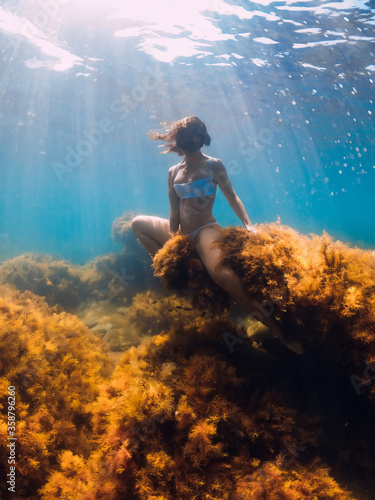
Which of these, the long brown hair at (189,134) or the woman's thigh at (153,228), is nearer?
the long brown hair at (189,134)

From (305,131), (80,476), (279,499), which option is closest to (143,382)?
(80,476)

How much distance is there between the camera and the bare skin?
3.19m

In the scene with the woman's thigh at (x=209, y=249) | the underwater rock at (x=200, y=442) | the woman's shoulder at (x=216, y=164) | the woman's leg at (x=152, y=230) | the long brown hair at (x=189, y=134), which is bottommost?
the underwater rock at (x=200, y=442)

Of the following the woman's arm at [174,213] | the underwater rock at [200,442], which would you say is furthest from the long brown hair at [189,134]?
the underwater rock at [200,442]

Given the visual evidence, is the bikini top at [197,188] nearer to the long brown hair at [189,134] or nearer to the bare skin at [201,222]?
the bare skin at [201,222]

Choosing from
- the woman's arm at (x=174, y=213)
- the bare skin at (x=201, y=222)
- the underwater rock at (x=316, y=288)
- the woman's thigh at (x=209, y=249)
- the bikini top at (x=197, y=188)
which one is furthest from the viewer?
the woman's arm at (x=174, y=213)

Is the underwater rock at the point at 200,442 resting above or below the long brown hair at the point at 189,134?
below

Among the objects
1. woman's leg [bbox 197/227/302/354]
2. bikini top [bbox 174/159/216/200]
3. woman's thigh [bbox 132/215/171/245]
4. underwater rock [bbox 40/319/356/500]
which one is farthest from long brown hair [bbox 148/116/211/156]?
underwater rock [bbox 40/319/356/500]

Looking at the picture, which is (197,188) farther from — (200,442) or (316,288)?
(200,442)

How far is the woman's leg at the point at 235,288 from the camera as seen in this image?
301cm

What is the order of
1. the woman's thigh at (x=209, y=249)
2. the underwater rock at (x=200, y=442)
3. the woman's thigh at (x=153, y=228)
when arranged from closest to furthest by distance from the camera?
the underwater rock at (x=200, y=442) < the woman's thigh at (x=209, y=249) < the woman's thigh at (x=153, y=228)

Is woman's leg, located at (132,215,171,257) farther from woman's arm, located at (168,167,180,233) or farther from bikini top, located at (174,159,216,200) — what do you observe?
bikini top, located at (174,159,216,200)

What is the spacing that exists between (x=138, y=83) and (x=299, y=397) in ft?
76.3

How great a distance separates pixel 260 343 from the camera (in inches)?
148
